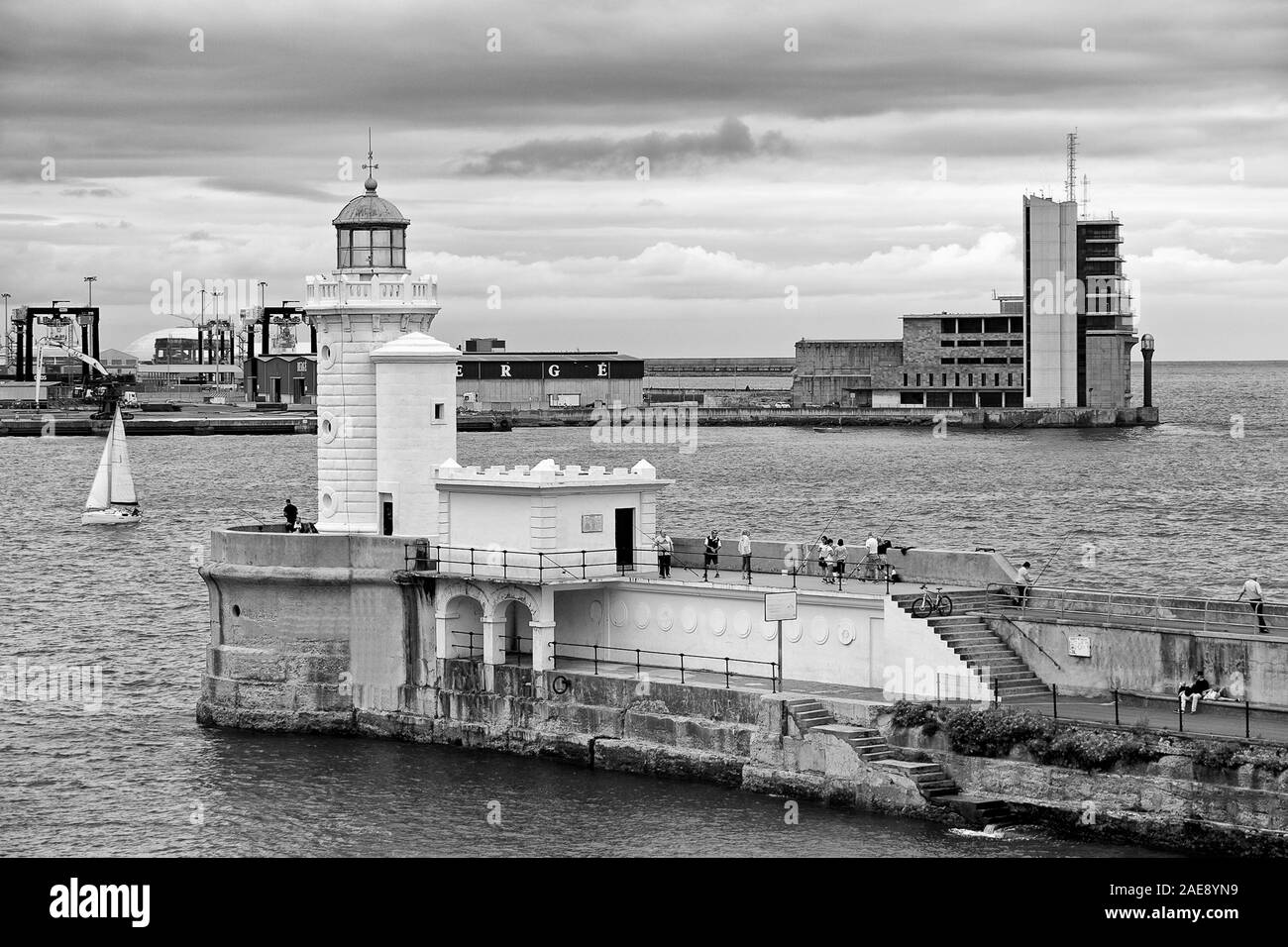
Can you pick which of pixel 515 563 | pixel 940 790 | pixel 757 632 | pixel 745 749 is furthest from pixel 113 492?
pixel 940 790

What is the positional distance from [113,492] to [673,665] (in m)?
61.0

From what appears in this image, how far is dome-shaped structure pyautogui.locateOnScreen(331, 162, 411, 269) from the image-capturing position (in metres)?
45.1

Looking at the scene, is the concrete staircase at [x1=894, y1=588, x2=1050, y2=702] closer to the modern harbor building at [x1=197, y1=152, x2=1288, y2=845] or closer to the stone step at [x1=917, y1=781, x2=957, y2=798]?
the modern harbor building at [x1=197, y1=152, x2=1288, y2=845]

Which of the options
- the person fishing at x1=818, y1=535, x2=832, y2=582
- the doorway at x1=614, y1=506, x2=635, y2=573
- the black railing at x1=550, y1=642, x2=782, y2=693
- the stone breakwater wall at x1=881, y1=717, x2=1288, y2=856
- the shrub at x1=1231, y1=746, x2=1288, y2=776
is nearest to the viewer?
the stone breakwater wall at x1=881, y1=717, x2=1288, y2=856

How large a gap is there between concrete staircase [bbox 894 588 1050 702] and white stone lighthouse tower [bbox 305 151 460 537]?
1142 centimetres

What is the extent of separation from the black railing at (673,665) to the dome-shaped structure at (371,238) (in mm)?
9945

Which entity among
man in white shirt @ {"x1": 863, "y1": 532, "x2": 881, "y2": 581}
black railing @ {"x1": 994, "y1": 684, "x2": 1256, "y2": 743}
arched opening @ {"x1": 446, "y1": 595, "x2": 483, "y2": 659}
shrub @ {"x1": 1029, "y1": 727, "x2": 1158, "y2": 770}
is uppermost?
man in white shirt @ {"x1": 863, "y1": 532, "x2": 881, "y2": 581}

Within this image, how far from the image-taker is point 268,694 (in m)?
42.1

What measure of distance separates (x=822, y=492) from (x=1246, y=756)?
82.6 metres

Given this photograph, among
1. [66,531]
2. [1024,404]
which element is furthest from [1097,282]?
[66,531]

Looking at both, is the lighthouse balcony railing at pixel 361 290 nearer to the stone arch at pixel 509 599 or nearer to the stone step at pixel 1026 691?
the stone arch at pixel 509 599

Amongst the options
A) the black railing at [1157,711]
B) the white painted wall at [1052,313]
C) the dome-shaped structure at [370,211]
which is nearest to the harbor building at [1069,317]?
the white painted wall at [1052,313]

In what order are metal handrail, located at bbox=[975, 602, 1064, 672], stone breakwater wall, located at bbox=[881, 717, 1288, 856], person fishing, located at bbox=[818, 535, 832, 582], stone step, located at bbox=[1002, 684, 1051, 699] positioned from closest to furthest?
1. stone breakwater wall, located at bbox=[881, 717, 1288, 856]
2. stone step, located at bbox=[1002, 684, 1051, 699]
3. metal handrail, located at bbox=[975, 602, 1064, 672]
4. person fishing, located at bbox=[818, 535, 832, 582]

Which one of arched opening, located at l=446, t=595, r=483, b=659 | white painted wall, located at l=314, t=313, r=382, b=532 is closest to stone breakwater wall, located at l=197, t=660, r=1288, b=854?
arched opening, located at l=446, t=595, r=483, b=659
